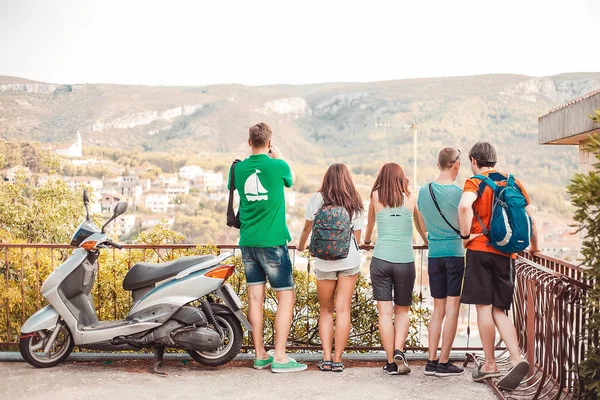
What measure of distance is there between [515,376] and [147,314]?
8.87 ft

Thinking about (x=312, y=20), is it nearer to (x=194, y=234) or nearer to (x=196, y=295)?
(x=194, y=234)

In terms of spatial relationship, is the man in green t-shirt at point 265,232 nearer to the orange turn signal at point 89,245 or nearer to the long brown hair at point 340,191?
the long brown hair at point 340,191

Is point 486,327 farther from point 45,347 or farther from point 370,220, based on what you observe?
point 45,347

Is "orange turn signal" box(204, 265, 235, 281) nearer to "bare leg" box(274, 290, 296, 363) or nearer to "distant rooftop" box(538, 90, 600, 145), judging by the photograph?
"bare leg" box(274, 290, 296, 363)

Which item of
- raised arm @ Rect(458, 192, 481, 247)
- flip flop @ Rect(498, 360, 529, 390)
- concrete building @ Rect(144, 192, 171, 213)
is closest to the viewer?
flip flop @ Rect(498, 360, 529, 390)

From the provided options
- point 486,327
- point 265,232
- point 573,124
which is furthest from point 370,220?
point 573,124

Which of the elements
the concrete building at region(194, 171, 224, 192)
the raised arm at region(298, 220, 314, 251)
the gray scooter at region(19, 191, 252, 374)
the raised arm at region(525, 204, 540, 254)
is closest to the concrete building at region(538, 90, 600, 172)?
the raised arm at region(525, 204, 540, 254)

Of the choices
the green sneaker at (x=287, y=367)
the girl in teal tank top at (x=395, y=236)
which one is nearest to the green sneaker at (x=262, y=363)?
the green sneaker at (x=287, y=367)

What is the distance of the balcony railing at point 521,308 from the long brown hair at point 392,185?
51 centimetres

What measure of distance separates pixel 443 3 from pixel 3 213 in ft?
266

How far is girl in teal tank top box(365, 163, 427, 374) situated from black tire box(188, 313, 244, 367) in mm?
1100

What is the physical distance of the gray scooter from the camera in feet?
17.5

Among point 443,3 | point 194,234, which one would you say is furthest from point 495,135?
point 194,234

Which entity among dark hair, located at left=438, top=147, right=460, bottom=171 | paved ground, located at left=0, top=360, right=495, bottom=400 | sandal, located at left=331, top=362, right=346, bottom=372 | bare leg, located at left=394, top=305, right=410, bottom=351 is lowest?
paved ground, located at left=0, top=360, right=495, bottom=400
